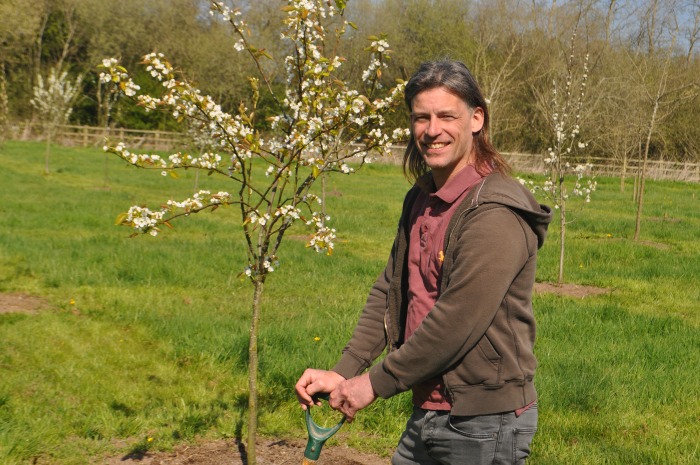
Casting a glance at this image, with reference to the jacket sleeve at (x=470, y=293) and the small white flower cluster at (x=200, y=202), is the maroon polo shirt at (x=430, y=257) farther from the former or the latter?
the small white flower cluster at (x=200, y=202)

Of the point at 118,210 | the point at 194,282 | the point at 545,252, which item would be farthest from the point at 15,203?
the point at 545,252

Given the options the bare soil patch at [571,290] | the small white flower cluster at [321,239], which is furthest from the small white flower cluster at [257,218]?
the bare soil patch at [571,290]

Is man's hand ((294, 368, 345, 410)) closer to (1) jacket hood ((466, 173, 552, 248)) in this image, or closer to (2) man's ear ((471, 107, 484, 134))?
(1) jacket hood ((466, 173, 552, 248))

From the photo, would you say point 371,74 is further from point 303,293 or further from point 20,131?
point 20,131

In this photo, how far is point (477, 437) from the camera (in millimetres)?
2299

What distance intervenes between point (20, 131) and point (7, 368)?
39.9 metres

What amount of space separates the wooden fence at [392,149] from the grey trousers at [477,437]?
29.7 metres

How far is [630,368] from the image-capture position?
6.13 metres

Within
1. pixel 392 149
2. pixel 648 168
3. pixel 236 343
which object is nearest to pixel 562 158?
pixel 236 343

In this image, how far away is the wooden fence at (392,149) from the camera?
3312 centimetres

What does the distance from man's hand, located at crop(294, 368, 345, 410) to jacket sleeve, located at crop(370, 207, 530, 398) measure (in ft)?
1.14

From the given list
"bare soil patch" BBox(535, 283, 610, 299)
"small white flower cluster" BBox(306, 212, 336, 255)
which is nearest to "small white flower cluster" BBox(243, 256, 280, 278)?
"small white flower cluster" BBox(306, 212, 336, 255)

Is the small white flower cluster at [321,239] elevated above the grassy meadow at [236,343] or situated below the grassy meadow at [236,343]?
above

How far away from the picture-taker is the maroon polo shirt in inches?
93.3
